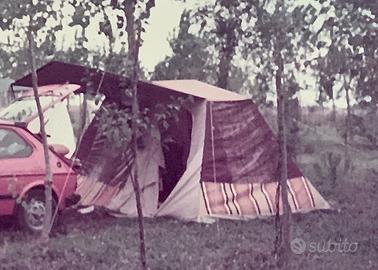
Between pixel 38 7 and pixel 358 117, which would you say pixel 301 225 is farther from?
pixel 38 7

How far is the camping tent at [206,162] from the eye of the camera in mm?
11095

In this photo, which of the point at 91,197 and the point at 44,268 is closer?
the point at 44,268

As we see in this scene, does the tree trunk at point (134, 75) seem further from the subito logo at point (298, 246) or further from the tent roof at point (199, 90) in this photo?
the tent roof at point (199, 90)

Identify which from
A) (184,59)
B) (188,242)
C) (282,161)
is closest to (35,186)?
(188,242)

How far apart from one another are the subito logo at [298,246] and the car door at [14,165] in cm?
319

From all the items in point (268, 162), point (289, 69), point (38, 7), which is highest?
point (38, 7)

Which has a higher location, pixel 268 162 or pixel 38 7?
pixel 38 7

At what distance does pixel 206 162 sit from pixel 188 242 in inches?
88.6

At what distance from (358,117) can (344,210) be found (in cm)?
541

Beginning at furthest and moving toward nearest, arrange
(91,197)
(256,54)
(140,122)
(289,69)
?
(91,197) < (256,54) < (289,69) < (140,122)

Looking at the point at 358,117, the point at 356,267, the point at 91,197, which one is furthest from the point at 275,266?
the point at 91,197

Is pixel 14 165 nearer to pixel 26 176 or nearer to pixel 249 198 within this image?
pixel 26 176

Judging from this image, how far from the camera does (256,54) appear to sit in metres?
8.68

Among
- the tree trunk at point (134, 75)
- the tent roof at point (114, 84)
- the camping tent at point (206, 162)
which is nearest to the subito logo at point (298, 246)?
the camping tent at point (206, 162)
